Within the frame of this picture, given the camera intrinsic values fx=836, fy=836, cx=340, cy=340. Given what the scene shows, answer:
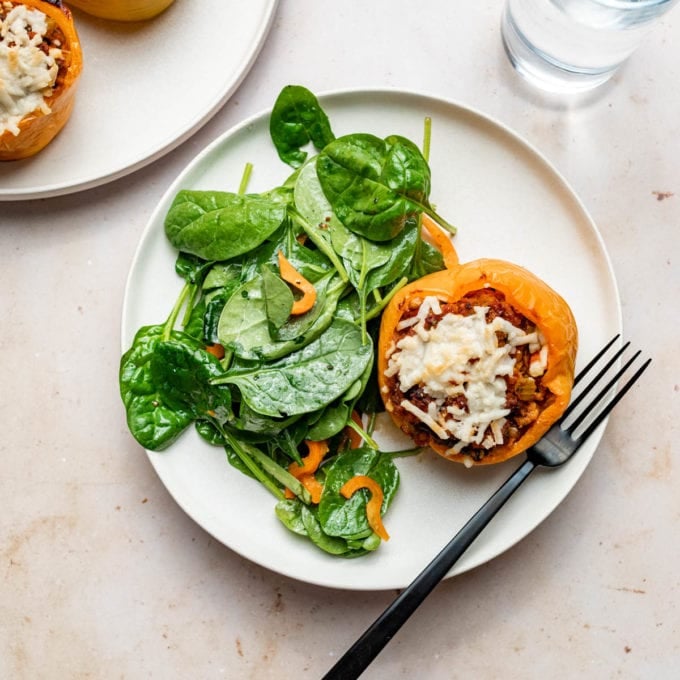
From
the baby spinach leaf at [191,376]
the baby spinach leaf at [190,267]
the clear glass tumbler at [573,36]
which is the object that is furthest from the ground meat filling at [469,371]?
the clear glass tumbler at [573,36]

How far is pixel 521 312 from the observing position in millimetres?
1676

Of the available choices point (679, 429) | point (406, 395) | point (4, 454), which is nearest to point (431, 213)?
point (406, 395)

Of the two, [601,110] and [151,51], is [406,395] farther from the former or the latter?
[151,51]

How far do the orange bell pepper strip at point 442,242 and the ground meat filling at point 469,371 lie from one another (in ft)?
0.51

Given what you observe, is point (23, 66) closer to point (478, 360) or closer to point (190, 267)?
point (190, 267)

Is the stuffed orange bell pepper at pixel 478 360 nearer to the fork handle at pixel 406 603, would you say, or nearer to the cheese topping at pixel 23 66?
the fork handle at pixel 406 603

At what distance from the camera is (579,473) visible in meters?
1.78

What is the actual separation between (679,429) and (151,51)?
1.55 meters

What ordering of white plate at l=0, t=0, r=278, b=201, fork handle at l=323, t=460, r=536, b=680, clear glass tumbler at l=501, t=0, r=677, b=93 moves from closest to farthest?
fork handle at l=323, t=460, r=536, b=680, clear glass tumbler at l=501, t=0, r=677, b=93, white plate at l=0, t=0, r=278, b=201

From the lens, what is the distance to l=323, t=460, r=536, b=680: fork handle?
67.6 inches

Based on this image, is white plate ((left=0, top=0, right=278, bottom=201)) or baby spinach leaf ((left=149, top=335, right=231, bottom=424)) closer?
baby spinach leaf ((left=149, top=335, right=231, bottom=424))

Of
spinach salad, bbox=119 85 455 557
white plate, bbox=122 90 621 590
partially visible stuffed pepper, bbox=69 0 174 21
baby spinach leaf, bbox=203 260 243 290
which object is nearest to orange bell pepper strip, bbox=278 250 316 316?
spinach salad, bbox=119 85 455 557

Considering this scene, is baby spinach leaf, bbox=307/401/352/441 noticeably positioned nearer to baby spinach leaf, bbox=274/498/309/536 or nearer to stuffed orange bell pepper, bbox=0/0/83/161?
baby spinach leaf, bbox=274/498/309/536

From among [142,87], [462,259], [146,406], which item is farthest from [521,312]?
[142,87]
